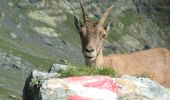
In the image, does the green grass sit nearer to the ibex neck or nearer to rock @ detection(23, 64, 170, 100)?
rock @ detection(23, 64, 170, 100)

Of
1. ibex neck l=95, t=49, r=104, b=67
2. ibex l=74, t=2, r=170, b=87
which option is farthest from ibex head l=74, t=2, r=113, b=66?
ibex neck l=95, t=49, r=104, b=67

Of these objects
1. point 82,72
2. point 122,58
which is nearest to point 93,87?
point 82,72

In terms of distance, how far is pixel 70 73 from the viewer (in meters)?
17.2

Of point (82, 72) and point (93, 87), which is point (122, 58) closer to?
point (82, 72)

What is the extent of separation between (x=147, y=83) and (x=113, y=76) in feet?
3.66

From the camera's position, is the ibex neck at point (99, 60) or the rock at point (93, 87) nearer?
the rock at point (93, 87)

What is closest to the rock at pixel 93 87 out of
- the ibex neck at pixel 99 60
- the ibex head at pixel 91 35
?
the ibex head at pixel 91 35

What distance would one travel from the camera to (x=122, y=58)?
1020 inches

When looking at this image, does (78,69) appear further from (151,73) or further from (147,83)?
(151,73)

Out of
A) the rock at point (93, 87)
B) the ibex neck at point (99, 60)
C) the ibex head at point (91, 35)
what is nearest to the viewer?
the rock at point (93, 87)

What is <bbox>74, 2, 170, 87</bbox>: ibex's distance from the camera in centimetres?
2447

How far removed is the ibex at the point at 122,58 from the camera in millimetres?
24469

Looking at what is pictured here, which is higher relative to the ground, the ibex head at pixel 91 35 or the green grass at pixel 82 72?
the ibex head at pixel 91 35

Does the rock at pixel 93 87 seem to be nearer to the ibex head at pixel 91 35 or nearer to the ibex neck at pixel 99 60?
the ibex head at pixel 91 35
